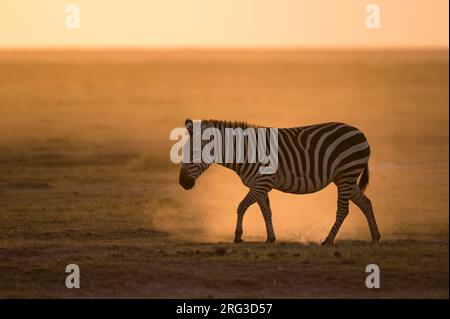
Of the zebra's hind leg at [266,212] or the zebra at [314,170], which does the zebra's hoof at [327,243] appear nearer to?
the zebra at [314,170]

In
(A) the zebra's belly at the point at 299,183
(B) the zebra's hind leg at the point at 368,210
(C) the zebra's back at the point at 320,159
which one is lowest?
(B) the zebra's hind leg at the point at 368,210

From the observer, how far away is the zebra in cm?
1459

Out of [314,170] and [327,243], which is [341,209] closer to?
[327,243]

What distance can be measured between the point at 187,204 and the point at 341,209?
15.4ft

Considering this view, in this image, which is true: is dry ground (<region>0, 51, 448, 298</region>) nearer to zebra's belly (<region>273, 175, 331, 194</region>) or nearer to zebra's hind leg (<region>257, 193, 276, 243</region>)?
zebra's hind leg (<region>257, 193, 276, 243</region>)

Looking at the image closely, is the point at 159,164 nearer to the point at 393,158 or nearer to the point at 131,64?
the point at 393,158

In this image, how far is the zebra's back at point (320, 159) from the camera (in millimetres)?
14820

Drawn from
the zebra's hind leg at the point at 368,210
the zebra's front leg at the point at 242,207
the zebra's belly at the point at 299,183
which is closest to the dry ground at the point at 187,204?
the zebra's hind leg at the point at 368,210

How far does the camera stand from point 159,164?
24.7 meters

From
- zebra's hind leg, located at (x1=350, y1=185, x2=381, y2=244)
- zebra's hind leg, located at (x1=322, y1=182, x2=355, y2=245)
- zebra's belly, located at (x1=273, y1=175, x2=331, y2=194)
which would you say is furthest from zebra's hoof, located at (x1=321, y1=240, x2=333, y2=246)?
zebra's belly, located at (x1=273, y1=175, x2=331, y2=194)

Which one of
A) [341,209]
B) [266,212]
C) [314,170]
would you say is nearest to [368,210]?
[341,209]

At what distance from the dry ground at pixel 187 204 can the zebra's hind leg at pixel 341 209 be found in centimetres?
15

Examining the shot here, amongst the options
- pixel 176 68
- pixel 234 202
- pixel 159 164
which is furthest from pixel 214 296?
pixel 176 68

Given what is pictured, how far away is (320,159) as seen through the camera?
14914mm
